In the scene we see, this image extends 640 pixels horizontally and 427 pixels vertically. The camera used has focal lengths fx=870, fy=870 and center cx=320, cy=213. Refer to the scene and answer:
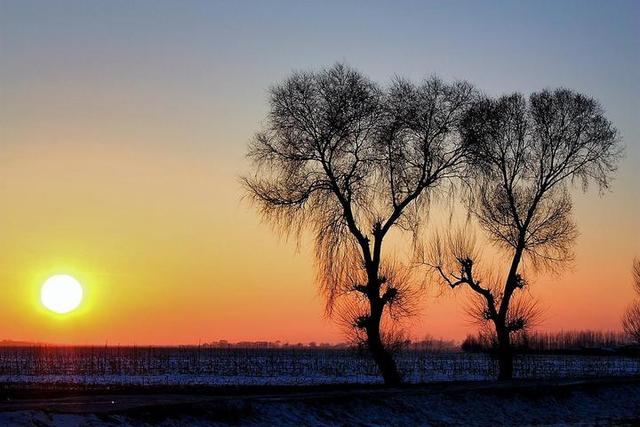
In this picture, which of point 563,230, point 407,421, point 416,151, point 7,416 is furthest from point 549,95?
point 7,416

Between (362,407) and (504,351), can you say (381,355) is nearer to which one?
(504,351)

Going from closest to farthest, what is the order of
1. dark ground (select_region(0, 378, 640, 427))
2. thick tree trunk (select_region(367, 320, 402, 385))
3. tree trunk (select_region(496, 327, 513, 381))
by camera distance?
dark ground (select_region(0, 378, 640, 427)), thick tree trunk (select_region(367, 320, 402, 385)), tree trunk (select_region(496, 327, 513, 381))

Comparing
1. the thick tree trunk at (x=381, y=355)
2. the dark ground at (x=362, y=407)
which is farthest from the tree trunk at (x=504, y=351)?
the thick tree trunk at (x=381, y=355)

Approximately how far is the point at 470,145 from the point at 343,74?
21.2 feet

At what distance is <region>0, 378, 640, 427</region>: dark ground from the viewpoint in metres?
21.9

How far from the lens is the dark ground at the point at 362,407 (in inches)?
862

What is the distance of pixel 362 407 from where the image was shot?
92.4ft

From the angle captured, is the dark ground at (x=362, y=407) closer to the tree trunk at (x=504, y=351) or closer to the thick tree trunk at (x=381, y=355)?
the thick tree trunk at (x=381, y=355)

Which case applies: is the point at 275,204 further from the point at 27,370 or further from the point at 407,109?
the point at 27,370

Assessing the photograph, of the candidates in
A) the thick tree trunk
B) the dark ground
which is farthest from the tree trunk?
the thick tree trunk

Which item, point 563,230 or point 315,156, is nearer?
point 315,156

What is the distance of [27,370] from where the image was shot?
66312mm

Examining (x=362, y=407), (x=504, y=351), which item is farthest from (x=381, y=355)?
(x=362, y=407)

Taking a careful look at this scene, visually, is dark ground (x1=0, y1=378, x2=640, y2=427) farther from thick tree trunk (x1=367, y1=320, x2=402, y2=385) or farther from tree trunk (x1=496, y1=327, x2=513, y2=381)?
tree trunk (x1=496, y1=327, x2=513, y2=381)
